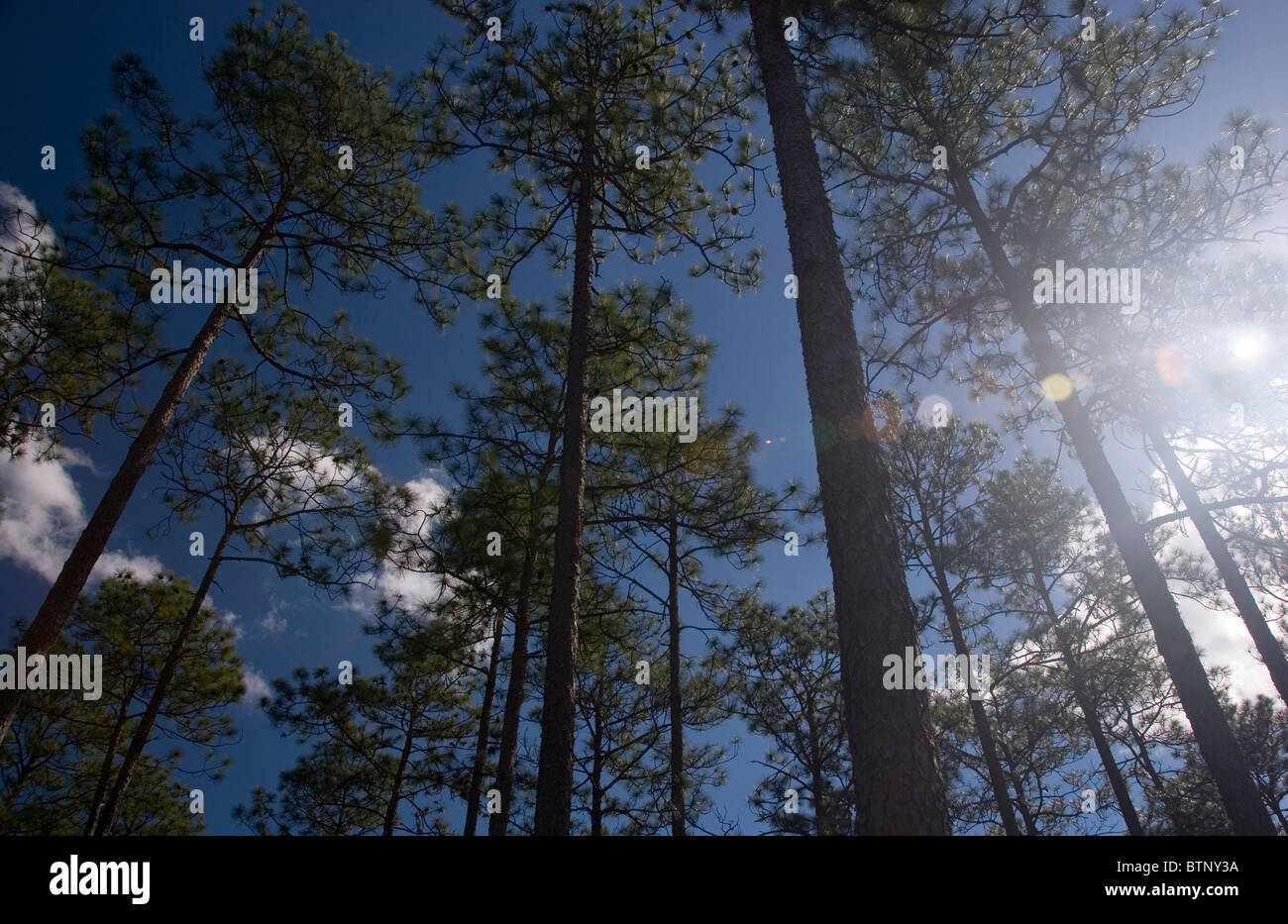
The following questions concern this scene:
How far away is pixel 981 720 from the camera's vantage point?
327 inches

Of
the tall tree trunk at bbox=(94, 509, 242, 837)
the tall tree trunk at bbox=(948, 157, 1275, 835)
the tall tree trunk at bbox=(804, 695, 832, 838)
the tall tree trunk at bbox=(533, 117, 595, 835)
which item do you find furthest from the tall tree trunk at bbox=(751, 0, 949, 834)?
the tall tree trunk at bbox=(94, 509, 242, 837)

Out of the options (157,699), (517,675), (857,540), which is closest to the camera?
(857,540)

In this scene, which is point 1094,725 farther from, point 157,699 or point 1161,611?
point 157,699

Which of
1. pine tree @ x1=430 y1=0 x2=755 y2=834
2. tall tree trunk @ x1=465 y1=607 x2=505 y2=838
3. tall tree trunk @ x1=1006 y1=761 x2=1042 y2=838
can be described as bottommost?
tall tree trunk @ x1=1006 y1=761 x2=1042 y2=838

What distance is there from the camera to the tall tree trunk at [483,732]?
8.06 metres

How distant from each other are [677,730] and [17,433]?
942 centimetres

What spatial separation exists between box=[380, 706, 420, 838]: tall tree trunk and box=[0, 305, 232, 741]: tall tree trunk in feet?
21.1

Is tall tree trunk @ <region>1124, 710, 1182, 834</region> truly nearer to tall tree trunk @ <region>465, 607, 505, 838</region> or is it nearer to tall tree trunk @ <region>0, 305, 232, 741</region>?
tall tree trunk @ <region>465, 607, 505, 838</region>

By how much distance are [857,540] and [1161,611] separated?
14.0ft

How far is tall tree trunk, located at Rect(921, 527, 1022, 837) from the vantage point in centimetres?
800

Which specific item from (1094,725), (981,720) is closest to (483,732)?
(981,720)

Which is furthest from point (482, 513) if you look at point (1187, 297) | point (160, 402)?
point (1187, 297)

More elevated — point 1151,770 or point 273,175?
point 273,175

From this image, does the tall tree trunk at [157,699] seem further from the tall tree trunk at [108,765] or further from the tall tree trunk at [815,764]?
the tall tree trunk at [815,764]
